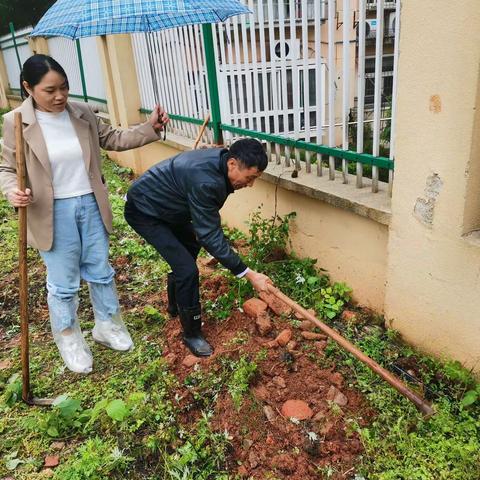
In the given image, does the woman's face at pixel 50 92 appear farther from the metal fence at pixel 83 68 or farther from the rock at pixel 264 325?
the metal fence at pixel 83 68

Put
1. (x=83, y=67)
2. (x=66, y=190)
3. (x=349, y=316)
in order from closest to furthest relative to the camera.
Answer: (x=66, y=190), (x=349, y=316), (x=83, y=67)

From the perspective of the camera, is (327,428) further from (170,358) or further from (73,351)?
(73,351)

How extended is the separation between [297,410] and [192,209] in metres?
1.22

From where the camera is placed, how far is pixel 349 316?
322 centimetres

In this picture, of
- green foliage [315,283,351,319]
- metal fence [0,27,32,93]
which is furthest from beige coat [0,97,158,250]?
metal fence [0,27,32,93]

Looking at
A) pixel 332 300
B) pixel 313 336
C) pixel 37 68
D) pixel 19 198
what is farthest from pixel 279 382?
pixel 37 68

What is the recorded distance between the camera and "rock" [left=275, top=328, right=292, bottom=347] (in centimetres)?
300

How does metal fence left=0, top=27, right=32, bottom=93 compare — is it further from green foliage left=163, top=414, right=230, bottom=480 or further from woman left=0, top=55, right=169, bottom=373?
green foliage left=163, top=414, right=230, bottom=480

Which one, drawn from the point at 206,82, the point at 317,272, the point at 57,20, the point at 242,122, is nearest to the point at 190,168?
the point at 57,20

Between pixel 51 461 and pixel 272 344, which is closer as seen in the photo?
pixel 51 461

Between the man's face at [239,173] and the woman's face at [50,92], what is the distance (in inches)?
38.4

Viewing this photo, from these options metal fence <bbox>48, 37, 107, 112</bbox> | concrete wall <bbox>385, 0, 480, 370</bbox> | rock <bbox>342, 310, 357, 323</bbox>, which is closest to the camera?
concrete wall <bbox>385, 0, 480, 370</bbox>

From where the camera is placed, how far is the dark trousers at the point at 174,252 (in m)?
2.97

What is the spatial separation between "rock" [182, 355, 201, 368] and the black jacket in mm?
Answer: 690
